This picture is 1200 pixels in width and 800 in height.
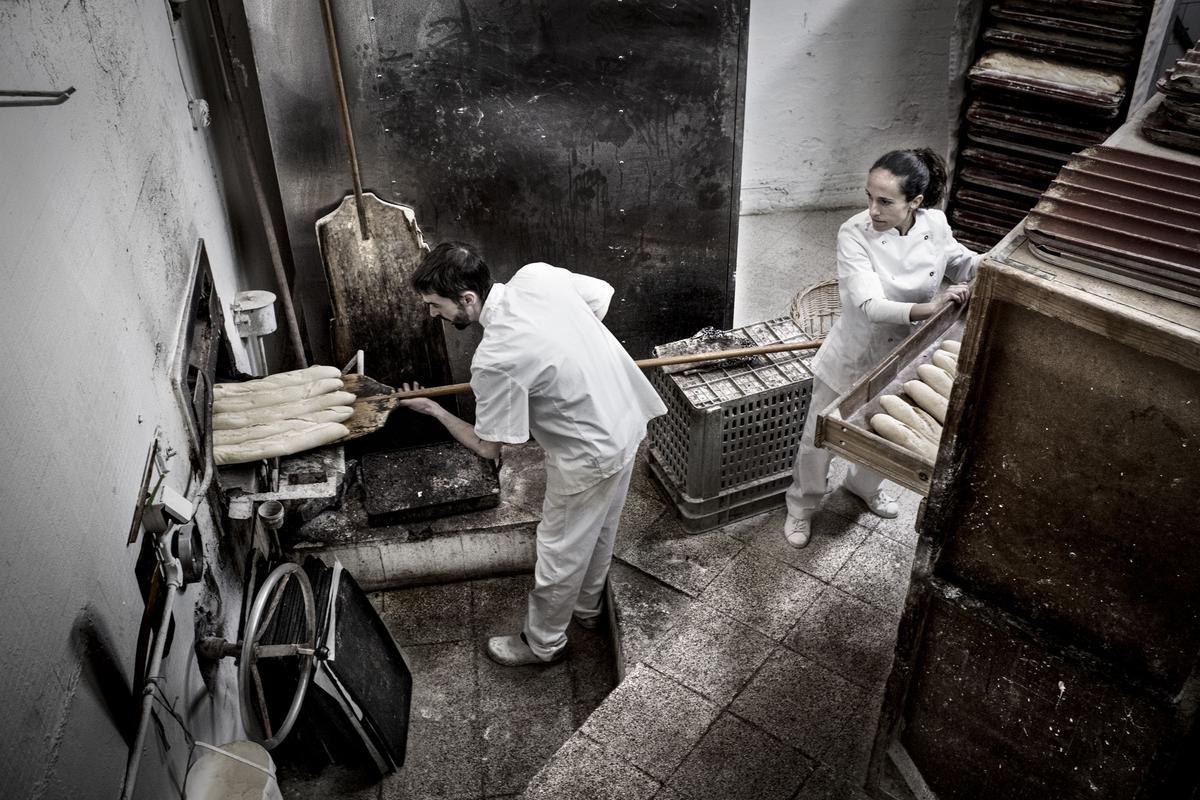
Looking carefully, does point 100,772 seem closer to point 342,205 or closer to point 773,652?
point 773,652

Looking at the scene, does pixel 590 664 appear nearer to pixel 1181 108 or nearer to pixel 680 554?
pixel 680 554

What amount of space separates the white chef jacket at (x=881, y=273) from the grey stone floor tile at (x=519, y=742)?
1.93m

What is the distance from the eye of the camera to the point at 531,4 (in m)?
4.60

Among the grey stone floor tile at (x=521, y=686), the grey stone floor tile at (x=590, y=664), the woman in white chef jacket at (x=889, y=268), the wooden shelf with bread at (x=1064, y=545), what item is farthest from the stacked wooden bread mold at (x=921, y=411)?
the grey stone floor tile at (x=521, y=686)

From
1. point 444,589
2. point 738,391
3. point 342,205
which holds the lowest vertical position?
point 444,589

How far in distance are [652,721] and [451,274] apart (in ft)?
6.19

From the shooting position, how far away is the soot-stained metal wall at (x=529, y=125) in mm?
4574

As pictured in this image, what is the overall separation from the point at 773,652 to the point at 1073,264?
2399mm

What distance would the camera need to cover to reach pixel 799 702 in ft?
12.6

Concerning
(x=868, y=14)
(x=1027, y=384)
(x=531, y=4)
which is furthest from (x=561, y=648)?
A: (x=868, y=14)

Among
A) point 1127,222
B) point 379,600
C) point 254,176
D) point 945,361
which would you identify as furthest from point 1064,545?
point 254,176

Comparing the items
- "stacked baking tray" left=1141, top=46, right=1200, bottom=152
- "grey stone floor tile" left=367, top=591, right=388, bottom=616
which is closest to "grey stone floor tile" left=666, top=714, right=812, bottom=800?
"grey stone floor tile" left=367, top=591, right=388, bottom=616

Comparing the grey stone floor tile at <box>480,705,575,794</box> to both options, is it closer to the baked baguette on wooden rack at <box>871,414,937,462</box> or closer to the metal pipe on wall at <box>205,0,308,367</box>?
the baked baguette on wooden rack at <box>871,414,937,462</box>

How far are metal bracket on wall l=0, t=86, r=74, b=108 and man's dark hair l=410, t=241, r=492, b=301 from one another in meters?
1.39
